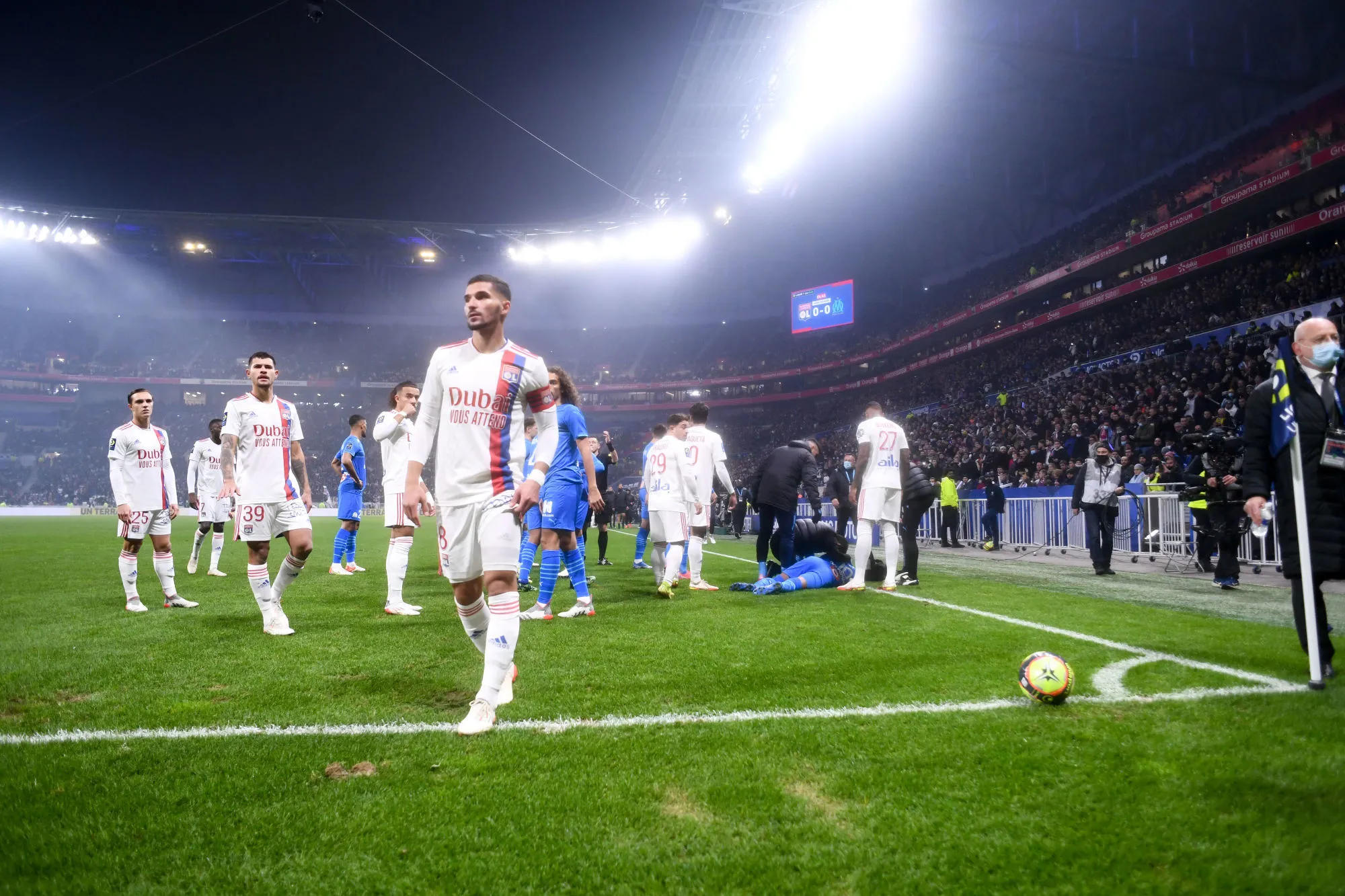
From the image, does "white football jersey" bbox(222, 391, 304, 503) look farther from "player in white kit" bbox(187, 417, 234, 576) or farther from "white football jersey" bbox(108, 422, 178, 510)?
"player in white kit" bbox(187, 417, 234, 576)

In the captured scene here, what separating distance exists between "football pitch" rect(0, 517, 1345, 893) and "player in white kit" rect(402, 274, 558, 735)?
1.74 ft

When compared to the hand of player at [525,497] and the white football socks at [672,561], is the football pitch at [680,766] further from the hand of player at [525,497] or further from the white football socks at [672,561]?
the white football socks at [672,561]

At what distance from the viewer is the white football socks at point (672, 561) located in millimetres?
8062

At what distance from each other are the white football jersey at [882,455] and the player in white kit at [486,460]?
510cm

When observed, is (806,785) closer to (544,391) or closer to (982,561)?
(544,391)

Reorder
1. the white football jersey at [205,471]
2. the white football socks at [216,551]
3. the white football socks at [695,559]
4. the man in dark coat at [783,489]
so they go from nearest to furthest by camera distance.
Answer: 1. the man in dark coat at [783,489]
2. the white football socks at [695,559]
3. the white football socks at [216,551]
4. the white football jersey at [205,471]

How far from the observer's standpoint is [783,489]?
8.53 metres

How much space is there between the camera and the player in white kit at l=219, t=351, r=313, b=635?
19.7 ft

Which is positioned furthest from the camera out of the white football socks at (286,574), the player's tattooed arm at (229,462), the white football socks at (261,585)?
the white football socks at (286,574)

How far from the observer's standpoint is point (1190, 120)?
31.4 m

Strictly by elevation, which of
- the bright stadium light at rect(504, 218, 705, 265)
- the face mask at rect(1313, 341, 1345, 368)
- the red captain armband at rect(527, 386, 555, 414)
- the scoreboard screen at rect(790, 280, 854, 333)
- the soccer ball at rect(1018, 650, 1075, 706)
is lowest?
the soccer ball at rect(1018, 650, 1075, 706)

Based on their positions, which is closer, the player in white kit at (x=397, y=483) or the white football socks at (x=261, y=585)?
the white football socks at (x=261, y=585)

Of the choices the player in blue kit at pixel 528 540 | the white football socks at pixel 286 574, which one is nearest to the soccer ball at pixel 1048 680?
the player in blue kit at pixel 528 540

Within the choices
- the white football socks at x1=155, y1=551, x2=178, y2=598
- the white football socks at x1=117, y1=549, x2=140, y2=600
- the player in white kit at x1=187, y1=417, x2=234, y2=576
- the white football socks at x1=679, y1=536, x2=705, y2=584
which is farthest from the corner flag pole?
the player in white kit at x1=187, y1=417, x2=234, y2=576
